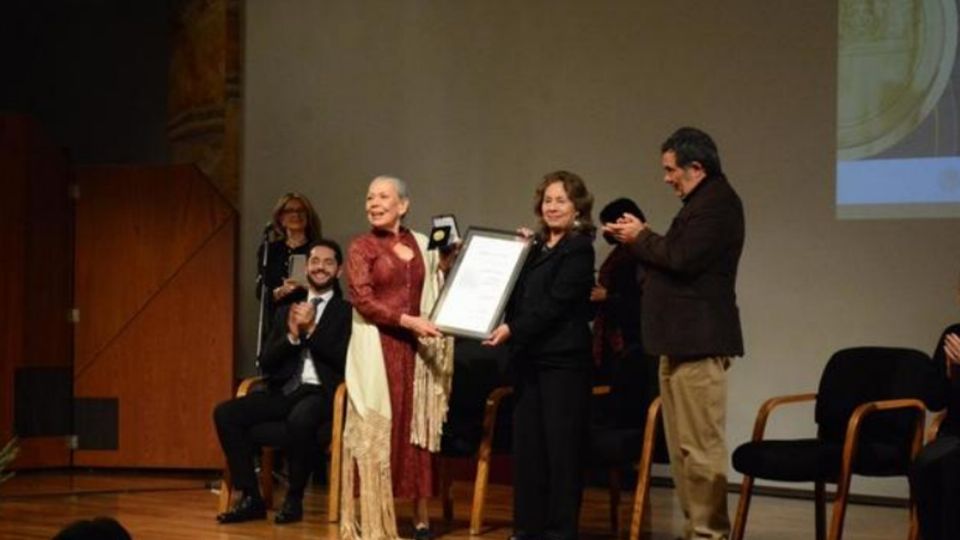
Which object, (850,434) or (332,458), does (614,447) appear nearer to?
(850,434)

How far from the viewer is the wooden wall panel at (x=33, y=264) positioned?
27.0 ft

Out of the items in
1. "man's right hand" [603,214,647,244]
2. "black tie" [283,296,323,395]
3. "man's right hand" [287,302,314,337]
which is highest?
"man's right hand" [603,214,647,244]

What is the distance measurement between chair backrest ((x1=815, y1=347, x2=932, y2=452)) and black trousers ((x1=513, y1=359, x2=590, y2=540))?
926 mm

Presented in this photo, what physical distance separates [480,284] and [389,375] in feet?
1.69

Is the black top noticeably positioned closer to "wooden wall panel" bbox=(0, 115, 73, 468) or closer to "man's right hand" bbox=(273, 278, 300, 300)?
"man's right hand" bbox=(273, 278, 300, 300)

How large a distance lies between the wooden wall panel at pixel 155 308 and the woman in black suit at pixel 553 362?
121 inches

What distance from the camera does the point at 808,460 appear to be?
5.24 metres

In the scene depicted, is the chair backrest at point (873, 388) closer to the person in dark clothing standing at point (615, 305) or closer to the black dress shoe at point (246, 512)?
the person in dark clothing standing at point (615, 305)

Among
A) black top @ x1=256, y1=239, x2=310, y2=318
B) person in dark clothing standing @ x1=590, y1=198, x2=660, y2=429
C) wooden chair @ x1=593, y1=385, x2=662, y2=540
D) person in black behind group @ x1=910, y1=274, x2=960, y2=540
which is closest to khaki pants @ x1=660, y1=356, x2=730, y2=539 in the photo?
wooden chair @ x1=593, y1=385, x2=662, y2=540

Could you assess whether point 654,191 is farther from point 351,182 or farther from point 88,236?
point 88,236

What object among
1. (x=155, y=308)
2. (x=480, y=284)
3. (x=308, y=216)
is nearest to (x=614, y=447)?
(x=480, y=284)

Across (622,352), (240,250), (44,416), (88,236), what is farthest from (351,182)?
(622,352)

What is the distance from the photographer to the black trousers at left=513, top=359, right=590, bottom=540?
5.67m

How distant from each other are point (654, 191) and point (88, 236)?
10.6ft
